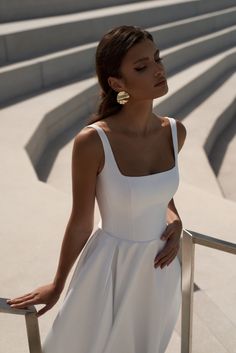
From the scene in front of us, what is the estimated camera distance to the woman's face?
1.46 meters

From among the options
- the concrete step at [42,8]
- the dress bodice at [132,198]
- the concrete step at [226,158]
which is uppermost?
the dress bodice at [132,198]

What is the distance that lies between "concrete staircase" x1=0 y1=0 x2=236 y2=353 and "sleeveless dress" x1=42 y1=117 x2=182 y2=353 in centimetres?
66

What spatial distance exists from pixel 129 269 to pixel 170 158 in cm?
39

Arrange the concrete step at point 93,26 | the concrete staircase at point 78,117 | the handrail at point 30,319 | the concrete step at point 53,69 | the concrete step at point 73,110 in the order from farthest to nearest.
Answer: the concrete step at point 93,26 < the concrete step at point 53,69 < the concrete step at point 73,110 < the concrete staircase at point 78,117 < the handrail at point 30,319

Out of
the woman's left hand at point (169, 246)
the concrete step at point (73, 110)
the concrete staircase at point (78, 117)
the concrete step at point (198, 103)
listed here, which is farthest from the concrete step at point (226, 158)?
the woman's left hand at point (169, 246)

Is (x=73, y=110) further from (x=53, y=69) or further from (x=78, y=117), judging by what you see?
(x=53, y=69)

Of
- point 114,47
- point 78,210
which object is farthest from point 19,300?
point 114,47

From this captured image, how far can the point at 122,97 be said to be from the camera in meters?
1.52

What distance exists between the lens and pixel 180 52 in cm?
908

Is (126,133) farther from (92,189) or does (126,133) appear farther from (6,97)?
(6,97)

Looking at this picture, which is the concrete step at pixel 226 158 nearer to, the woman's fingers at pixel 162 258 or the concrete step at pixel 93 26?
the concrete step at pixel 93 26

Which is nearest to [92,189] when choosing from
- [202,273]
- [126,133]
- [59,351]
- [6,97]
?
[126,133]

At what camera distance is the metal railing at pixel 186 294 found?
139 centimetres

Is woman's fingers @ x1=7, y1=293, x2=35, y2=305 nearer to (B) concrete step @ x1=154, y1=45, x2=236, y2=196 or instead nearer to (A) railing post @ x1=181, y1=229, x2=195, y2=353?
(A) railing post @ x1=181, y1=229, x2=195, y2=353
